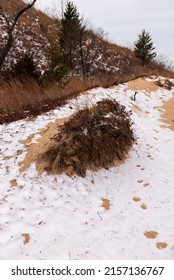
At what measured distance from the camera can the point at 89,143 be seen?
16.7 feet

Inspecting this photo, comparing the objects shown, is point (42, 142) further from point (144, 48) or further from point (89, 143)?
point (144, 48)

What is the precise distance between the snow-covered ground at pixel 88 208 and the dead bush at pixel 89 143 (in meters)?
0.20

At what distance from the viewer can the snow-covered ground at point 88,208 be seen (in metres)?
3.51

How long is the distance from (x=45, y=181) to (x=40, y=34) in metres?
21.7

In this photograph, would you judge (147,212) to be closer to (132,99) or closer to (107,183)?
(107,183)

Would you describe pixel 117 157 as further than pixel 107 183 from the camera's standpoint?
Yes

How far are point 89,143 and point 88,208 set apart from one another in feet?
4.20

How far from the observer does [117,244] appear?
3619 mm

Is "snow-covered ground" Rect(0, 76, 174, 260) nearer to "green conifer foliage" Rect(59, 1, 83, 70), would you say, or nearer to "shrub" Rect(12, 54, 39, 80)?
"shrub" Rect(12, 54, 39, 80)

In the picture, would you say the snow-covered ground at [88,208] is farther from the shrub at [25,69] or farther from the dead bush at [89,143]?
the shrub at [25,69]

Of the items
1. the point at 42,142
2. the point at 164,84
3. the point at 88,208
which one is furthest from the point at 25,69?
the point at 88,208

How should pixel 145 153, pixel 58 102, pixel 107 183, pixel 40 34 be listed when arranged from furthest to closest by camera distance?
1. pixel 40 34
2. pixel 58 102
3. pixel 145 153
4. pixel 107 183

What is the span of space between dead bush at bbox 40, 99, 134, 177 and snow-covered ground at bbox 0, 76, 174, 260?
196 mm
